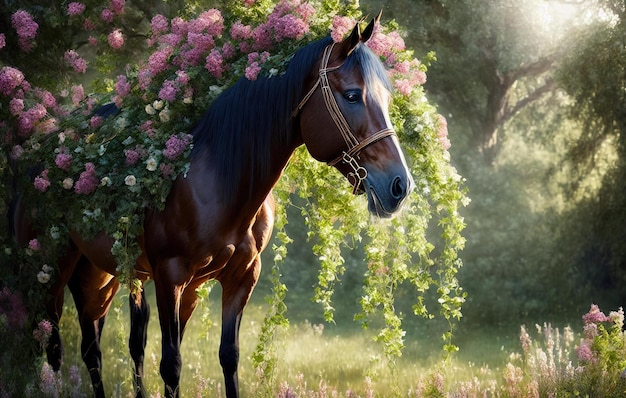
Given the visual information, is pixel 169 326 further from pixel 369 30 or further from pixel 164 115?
pixel 369 30

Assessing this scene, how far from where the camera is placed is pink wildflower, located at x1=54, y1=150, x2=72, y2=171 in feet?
17.8

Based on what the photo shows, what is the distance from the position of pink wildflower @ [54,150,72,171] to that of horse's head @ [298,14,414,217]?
6.60 ft

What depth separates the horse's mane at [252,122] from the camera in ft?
15.1

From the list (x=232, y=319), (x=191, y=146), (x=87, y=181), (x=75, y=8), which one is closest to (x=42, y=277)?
(x=87, y=181)

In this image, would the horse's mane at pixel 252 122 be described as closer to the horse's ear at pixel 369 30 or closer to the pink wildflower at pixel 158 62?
the horse's ear at pixel 369 30

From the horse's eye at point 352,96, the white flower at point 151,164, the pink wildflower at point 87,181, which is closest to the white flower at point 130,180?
the white flower at point 151,164

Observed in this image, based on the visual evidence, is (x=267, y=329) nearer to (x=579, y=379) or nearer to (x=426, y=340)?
(x=579, y=379)

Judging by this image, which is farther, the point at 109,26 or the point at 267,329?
the point at 109,26

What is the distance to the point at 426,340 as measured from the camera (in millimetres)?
12359

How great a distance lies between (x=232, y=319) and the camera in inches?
207

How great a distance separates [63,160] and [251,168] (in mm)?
1552

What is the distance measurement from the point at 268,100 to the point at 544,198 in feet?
48.5

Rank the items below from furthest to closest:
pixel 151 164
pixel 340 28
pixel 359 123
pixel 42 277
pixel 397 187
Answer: pixel 42 277
pixel 151 164
pixel 340 28
pixel 359 123
pixel 397 187

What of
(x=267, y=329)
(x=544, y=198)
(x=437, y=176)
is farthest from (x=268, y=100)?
(x=544, y=198)
